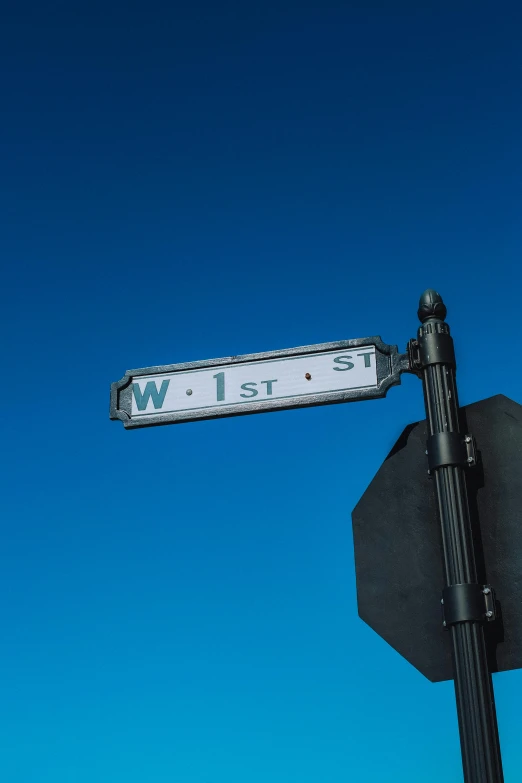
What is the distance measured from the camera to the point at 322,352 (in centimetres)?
404

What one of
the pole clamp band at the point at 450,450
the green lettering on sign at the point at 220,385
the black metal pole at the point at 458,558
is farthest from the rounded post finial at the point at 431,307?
the green lettering on sign at the point at 220,385

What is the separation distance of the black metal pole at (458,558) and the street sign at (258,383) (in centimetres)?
23

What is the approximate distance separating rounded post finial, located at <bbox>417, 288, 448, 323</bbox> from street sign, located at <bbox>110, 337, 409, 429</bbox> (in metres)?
0.21

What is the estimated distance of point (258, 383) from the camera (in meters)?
4.04

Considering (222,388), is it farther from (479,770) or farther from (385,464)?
(479,770)

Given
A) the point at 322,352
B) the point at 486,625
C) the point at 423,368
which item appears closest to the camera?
the point at 486,625

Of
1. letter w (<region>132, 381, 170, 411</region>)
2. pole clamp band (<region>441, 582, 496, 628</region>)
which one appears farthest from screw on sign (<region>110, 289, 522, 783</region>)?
letter w (<region>132, 381, 170, 411</region>)

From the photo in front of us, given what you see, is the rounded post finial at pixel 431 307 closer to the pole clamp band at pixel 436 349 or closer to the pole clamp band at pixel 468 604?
the pole clamp band at pixel 436 349

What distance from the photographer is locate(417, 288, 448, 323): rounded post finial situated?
12.3 ft

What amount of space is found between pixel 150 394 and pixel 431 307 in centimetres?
141

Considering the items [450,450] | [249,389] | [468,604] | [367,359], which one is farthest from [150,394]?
[468,604]

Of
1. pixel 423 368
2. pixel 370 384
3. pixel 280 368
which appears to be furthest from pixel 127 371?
pixel 423 368

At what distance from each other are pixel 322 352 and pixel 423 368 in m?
0.56

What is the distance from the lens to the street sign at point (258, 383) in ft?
12.8
